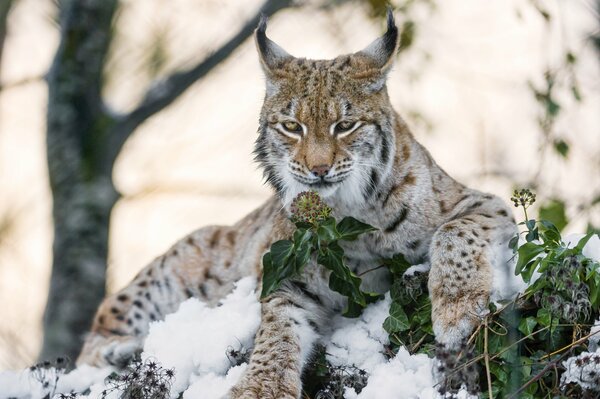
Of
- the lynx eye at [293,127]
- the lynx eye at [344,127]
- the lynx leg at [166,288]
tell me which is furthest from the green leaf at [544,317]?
the lynx leg at [166,288]

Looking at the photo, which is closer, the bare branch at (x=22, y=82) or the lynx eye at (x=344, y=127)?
the lynx eye at (x=344, y=127)

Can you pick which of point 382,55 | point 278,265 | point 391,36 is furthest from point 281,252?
point 391,36

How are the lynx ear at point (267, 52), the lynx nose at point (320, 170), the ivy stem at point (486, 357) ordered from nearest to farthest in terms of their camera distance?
the ivy stem at point (486, 357)
the lynx nose at point (320, 170)
the lynx ear at point (267, 52)

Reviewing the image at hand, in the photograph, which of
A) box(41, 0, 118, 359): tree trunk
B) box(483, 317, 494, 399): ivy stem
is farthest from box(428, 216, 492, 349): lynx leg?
box(41, 0, 118, 359): tree trunk

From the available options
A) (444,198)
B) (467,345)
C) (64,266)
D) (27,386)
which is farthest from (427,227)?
(64,266)

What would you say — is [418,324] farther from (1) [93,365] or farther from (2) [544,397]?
(1) [93,365]

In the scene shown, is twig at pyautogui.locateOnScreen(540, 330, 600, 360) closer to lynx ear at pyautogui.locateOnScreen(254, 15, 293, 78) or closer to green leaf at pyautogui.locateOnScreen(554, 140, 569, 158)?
lynx ear at pyautogui.locateOnScreen(254, 15, 293, 78)

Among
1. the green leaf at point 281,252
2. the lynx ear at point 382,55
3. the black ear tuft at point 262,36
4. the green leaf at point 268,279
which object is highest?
the black ear tuft at point 262,36

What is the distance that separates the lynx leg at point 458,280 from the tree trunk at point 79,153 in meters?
4.58

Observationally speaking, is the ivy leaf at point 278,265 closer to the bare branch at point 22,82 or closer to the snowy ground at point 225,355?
the snowy ground at point 225,355

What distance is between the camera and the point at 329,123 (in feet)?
16.9

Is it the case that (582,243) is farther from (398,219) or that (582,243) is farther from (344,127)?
(344,127)

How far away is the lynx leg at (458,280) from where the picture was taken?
15.0 ft

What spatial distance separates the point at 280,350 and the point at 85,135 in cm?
480
